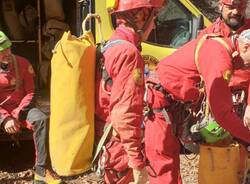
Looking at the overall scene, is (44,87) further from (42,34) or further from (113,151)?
(113,151)

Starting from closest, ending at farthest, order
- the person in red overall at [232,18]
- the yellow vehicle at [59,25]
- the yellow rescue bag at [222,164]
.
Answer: the yellow rescue bag at [222,164] → the person in red overall at [232,18] → the yellow vehicle at [59,25]

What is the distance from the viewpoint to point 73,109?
11.3 feet

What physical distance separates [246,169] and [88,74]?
4.29 ft

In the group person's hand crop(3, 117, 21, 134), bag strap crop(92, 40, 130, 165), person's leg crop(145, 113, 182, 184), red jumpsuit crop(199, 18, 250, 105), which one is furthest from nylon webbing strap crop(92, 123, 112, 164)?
person's hand crop(3, 117, 21, 134)

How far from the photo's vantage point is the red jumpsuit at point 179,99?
12.2 ft

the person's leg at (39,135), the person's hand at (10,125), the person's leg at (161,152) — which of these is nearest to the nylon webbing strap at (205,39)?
the person's leg at (161,152)

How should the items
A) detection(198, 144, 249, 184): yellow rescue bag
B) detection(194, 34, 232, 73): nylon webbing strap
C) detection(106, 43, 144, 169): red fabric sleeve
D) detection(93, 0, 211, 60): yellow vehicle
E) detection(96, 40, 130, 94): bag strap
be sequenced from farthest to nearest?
detection(93, 0, 211, 60): yellow vehicle < detection(198, 144, 249, 184): yellow rescue bag < detection(194, 34, 232, 73): nylon webbing strap < detection(96, 40, 130, 94): bag strap < detection(106, 43, 144, 169): red fabric sleeve

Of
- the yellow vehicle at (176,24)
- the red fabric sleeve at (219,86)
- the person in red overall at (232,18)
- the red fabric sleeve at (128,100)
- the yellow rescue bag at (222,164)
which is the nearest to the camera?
the red fabric sleeve at (128,100)

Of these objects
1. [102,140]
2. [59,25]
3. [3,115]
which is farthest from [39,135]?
[59,25]

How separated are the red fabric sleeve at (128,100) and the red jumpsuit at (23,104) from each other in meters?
2.68

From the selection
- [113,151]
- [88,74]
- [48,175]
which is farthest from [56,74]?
[48,175]

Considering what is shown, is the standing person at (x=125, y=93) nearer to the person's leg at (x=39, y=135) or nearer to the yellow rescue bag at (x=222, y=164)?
the yellow rescue bag at (x=222, y=164)

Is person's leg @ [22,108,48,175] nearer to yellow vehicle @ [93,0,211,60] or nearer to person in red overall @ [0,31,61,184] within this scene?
person in red overall @ [0,31,61,184]

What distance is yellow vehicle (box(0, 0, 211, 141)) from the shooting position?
6.70 m
